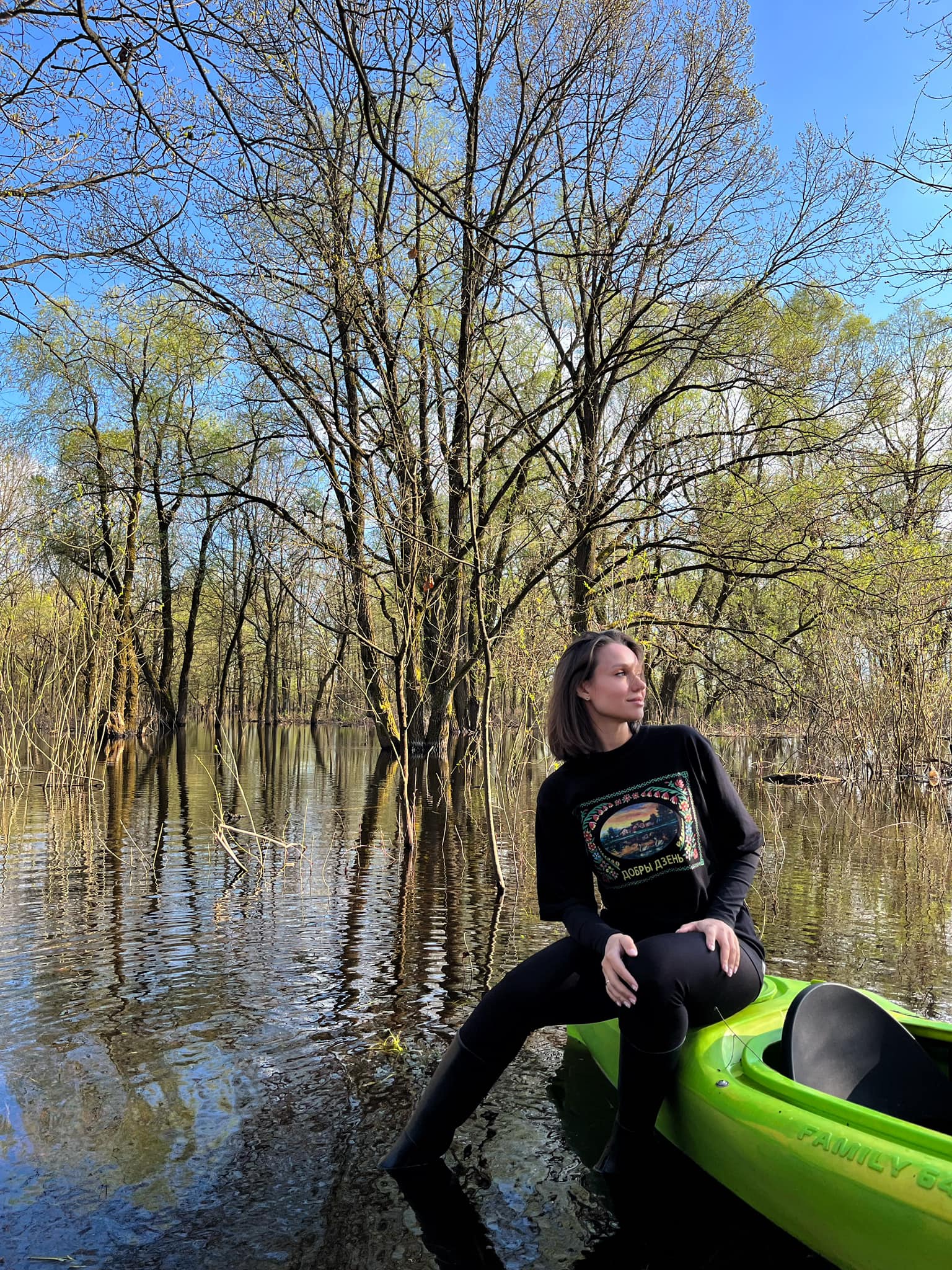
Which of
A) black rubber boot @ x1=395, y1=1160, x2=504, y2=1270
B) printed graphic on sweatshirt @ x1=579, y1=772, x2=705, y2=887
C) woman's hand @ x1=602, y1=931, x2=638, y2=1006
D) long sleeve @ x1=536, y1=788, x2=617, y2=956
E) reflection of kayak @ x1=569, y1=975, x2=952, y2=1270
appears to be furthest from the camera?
long sleeve @ x1=536, y1=788, x2=617, y2=956

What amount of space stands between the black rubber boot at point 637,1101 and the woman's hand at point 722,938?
24 centimetres

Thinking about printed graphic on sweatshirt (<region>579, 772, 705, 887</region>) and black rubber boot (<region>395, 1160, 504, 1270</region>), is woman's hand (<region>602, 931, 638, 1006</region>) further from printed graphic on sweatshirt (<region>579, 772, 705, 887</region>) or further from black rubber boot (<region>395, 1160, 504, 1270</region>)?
black rubber boot (<region>395, 1160, 504, 1270</region>)

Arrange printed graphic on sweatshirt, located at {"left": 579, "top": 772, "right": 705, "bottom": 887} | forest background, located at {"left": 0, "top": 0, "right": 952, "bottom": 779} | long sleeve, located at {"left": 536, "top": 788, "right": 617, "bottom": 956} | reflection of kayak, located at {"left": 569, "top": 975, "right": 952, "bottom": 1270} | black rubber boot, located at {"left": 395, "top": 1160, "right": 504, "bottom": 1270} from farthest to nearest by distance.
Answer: forest background, located at {"left": 0, "top": 0, "right": 952, "bottom": 779} → long sleeve, located at {"left": 536, "top": 788, "right": 617, "bottom": 956} → printed graphic on sweatshirt, located at {"left": 579, "top": 772, "right": 705, "bottom": 887} → black rubber boot, located at {"left": 395, "top": 1160, "right": 504, "bottom": 1270} → reflection of kayak, located at {"left": 569, "top": 975, "right": 952, "bottom": 1270}

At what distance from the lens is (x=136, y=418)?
2142 cm

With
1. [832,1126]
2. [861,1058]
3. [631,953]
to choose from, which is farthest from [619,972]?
[861,1058]

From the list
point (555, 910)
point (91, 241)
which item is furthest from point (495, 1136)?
point (91, 241)

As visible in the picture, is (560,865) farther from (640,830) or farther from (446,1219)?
Result: (446,1219)

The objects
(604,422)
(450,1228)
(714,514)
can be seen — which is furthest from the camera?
(604,422)

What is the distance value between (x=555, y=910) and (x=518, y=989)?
24 centimetres

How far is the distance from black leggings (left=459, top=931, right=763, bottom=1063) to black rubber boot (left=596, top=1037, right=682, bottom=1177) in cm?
4

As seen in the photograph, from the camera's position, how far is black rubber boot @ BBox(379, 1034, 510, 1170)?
2.38 metres

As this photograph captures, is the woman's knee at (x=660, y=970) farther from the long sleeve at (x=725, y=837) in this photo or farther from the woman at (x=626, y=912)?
the long sleeve at (x=725, y=837)

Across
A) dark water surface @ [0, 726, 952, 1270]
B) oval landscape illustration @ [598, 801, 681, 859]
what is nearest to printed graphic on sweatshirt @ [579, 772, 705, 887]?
oval landscape illustration @ [598, 801, 681, 859]

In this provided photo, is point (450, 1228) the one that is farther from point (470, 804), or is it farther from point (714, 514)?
point (714, 514)
